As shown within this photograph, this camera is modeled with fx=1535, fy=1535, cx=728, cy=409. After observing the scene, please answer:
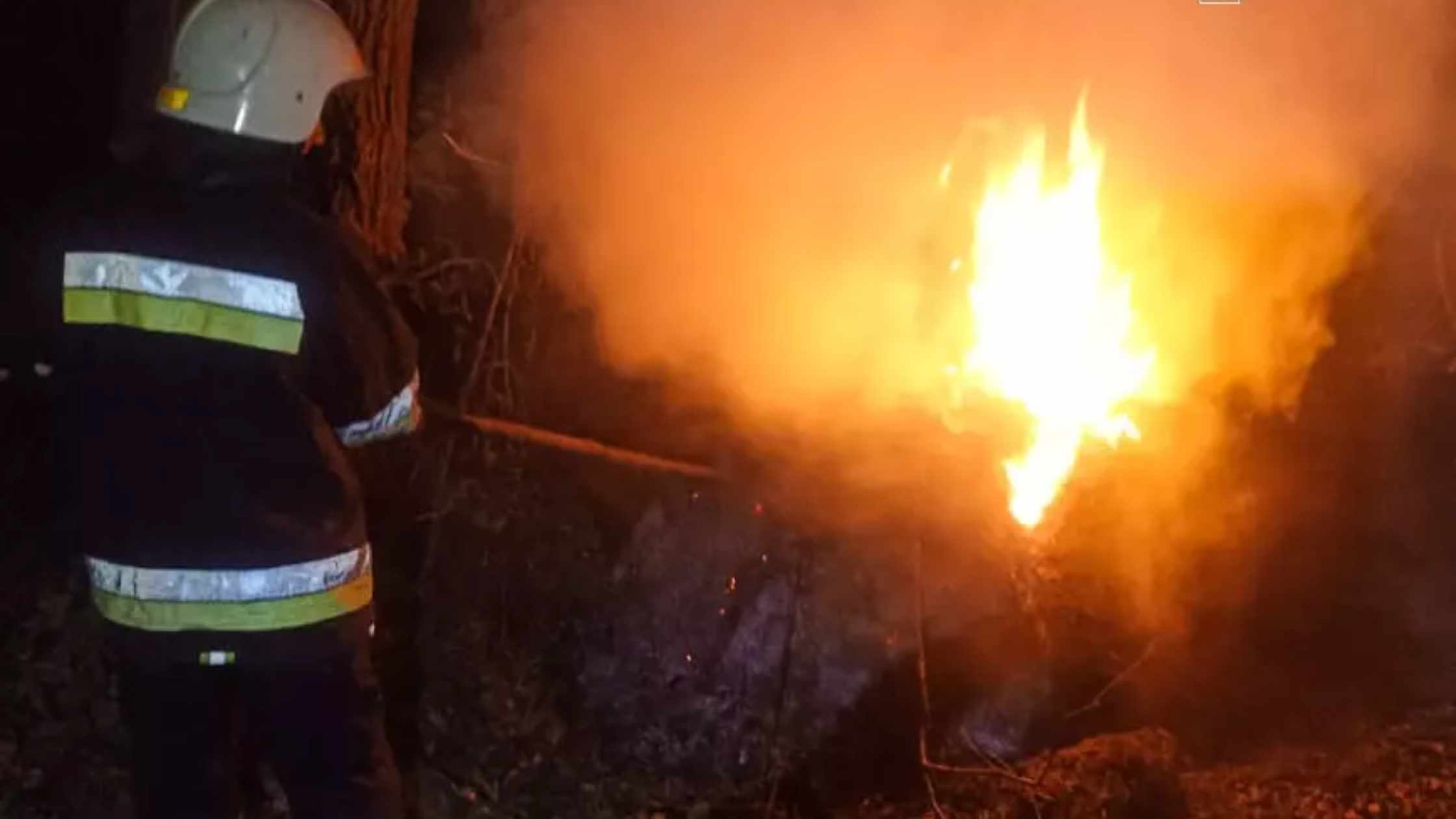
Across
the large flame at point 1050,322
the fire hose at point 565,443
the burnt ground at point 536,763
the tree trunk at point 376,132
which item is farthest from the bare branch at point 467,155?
the large flame at point 1050,322

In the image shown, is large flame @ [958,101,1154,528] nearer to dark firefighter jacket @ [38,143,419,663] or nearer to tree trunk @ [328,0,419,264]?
tree trunk @ [328,0,419,264]

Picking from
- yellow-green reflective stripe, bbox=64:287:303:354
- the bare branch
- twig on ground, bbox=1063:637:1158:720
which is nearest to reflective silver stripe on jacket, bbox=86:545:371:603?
yellow-green reflective stripe, bbox=64:287:303:354

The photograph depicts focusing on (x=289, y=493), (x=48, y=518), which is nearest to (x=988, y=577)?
(x=289, y=493)

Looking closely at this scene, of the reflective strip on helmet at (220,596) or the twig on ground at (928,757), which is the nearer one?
the reflective strip on helmet at (220,596)

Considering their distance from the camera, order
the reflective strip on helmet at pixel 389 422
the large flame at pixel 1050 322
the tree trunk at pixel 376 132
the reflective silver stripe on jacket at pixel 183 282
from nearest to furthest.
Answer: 1. the reflective silver stripe on jacket at pixel 183 282
2. the reflective strip on helmet at pixel 389 422
3. the tree trunk at pixel 376 132
4. the large flame at pixel 1050 322

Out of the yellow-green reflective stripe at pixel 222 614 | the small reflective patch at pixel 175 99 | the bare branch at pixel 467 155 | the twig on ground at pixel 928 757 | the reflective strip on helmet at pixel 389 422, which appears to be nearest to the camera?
the small reflective patch at pixel 175 99

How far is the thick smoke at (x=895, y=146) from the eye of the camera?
6.02 m

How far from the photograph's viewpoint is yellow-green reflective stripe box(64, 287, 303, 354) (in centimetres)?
335

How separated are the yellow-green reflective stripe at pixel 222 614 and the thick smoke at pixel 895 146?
260cm

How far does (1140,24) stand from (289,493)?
4.04 meters

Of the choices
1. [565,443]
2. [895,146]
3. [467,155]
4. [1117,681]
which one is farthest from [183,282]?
[1117,681]

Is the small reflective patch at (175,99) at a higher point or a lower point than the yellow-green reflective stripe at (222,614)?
higher

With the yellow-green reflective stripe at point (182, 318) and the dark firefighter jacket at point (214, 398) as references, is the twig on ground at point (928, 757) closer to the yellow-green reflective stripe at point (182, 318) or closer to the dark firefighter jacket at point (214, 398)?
the dark firefighter jacket at point (214, 398)

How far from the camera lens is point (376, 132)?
496cm
